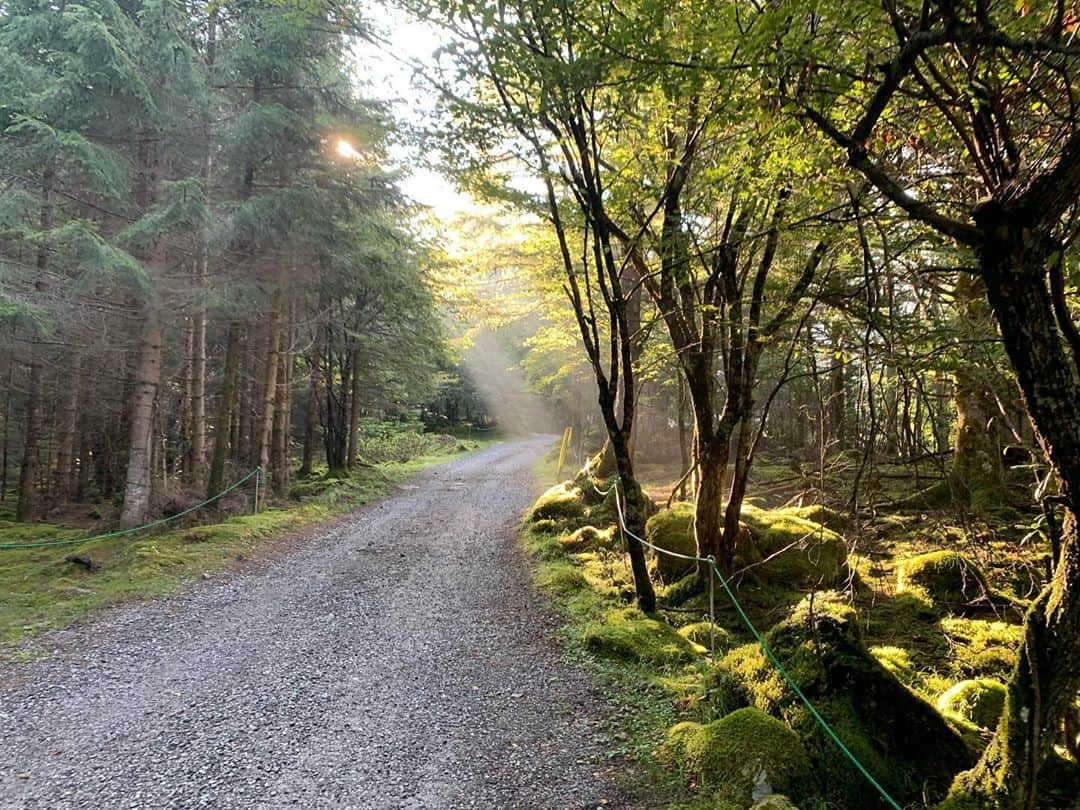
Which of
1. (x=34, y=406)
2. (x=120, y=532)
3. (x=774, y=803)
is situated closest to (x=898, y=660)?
(x=774, y=803)

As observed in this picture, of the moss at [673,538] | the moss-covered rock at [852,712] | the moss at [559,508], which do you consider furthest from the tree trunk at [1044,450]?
the moss at [559,508]

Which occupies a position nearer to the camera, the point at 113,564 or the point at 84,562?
the point at 84,562

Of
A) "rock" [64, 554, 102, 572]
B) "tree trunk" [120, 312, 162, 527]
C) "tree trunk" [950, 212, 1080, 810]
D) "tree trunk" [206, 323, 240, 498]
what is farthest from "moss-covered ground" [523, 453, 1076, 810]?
"tree trunk" [120, 312, 162, 527]

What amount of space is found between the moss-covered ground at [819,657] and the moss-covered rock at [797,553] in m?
0.04

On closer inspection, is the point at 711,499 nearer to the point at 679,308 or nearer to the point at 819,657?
the point at 679,308

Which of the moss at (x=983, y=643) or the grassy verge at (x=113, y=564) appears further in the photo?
the grassy verge at (x=113, y=564)

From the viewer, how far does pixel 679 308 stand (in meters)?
6.36

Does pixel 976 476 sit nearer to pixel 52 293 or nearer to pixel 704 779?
pixel 704 779

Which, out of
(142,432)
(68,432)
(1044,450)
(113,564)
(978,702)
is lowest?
(113,564)

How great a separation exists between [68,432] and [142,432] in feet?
13.9

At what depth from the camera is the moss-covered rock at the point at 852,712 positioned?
3037mm

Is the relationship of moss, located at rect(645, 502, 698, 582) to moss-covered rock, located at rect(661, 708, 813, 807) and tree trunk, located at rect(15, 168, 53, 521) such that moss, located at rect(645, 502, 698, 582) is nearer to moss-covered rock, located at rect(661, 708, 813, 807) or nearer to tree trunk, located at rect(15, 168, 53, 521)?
moss-covered rock, located at rect(661, 708, 813, 807)

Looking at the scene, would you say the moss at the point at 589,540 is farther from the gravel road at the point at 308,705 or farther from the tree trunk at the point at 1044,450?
the tree trunk at the point at 1044,450

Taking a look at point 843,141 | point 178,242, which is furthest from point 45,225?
point 843,141
